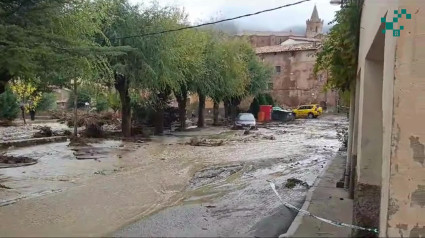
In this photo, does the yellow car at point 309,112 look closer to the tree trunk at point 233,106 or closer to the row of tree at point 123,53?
the row of tree at point 123,53

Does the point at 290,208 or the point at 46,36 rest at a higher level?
the point at 46,36

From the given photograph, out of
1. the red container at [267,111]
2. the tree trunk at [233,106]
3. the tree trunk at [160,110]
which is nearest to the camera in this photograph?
the tree trunk at [160,110]

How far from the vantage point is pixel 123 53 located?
52.6ft

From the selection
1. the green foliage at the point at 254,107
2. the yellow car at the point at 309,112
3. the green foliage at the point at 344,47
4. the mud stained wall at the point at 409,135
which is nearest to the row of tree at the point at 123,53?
the green foliage at the point at 254,107

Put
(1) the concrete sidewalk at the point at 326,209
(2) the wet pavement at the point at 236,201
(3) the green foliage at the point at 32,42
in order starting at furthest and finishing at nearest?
(3) the green foliage at the point at 32,42
(2) the wet pavement at the point at 236,201
(1) the concrete sidewalk at the point at 326,209

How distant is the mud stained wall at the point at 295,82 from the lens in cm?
6825

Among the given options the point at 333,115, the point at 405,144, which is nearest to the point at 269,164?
the point at 405,144

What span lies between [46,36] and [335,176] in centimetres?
835

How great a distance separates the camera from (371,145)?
7023mm

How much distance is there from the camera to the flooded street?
8422mm

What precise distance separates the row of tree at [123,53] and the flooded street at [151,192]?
9.43 feet

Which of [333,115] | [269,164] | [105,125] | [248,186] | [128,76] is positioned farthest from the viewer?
[333,115]

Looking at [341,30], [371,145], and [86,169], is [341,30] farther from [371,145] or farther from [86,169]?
[86,169]

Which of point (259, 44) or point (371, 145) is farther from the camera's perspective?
point (259, 44)
